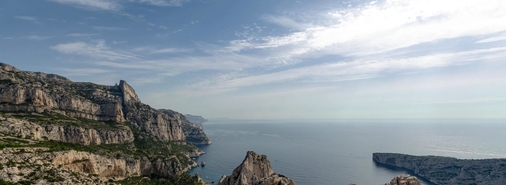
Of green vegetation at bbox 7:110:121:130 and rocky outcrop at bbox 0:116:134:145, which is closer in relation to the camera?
rocky outcrop at bbox 0:116:134:145

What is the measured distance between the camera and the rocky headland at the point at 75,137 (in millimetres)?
49250

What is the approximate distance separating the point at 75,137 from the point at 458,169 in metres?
154

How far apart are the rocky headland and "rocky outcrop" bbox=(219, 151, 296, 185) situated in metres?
29.3

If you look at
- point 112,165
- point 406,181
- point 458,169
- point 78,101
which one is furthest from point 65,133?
point 458,169

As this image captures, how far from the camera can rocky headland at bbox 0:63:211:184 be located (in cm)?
4925

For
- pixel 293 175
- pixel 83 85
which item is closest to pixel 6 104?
pixel 83 85

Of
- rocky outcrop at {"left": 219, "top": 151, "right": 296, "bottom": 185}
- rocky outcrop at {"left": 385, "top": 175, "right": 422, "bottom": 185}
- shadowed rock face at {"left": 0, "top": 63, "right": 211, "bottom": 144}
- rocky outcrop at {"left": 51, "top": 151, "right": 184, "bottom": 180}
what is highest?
shadowed rock face at {"left": 0, "top": 63, "right": 211, "bottom": 144}

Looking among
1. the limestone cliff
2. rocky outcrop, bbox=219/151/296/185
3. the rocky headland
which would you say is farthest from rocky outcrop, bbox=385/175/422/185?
the rocky headland

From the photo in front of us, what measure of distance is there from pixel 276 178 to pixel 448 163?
5192 inches

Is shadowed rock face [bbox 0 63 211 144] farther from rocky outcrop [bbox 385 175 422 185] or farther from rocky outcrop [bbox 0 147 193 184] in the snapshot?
rocky outcrop [bbox 385 175 422 185]

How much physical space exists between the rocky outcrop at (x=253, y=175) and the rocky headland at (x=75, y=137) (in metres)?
29.3

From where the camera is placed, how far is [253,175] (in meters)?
40.2

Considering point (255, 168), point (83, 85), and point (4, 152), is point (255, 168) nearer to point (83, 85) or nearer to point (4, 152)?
point (4, 152)

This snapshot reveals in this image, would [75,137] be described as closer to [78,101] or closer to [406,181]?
[78,101]
